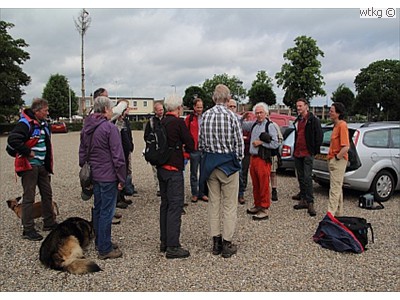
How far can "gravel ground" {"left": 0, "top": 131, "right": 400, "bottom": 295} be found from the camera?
3557 millimetres

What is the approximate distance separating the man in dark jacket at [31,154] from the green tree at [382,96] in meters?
51.5

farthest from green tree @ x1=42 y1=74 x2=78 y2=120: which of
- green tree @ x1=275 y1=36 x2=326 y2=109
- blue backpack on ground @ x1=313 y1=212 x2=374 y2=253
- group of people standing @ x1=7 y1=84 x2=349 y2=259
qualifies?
blue backpack on ground @ x1=313 y1=212 x2=374 y2=253

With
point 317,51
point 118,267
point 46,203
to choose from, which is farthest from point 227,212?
point 317,51

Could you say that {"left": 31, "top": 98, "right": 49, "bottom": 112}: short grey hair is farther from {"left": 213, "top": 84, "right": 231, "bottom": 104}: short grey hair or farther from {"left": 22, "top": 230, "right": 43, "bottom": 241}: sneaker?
{"left": 213, "top": 84, "right": 231, "bottom": 104}: short grey hair

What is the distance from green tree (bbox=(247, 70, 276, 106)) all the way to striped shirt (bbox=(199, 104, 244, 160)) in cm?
3983

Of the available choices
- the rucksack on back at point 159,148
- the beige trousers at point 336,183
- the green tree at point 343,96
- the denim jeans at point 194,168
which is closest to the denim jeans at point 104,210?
the rucksack on back at point 159,148

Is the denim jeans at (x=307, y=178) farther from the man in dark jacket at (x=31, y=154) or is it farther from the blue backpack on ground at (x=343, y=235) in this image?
the man in dark jacket at (x=31, y=154)

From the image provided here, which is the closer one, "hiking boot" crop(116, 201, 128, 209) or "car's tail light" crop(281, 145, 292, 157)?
"hiking boot" crop(116, 201, 128, 209)

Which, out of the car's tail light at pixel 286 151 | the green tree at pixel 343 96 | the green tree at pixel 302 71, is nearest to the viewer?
the car's tail light at pixel 286 151

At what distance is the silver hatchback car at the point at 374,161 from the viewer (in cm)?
677

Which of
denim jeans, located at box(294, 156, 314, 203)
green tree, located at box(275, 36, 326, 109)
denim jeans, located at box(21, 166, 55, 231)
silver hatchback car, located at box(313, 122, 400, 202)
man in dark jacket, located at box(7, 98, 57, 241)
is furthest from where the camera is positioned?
green tree, located at box(275, 36, 326, 109)

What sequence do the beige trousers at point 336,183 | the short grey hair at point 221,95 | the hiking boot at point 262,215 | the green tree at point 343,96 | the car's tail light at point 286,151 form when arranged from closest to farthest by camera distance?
the short grey hair at point 221,95 < the beige trousers at point 336,183 < the hiking boot at point 262,215 < the car's tail light at point 286,151 < the green tree at point 343,96

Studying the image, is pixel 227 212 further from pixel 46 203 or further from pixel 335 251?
pixel 46 203

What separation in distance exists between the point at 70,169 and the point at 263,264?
9.66 metres
